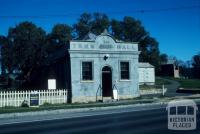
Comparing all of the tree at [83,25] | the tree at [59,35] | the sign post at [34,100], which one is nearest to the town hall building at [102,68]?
the sign post at [34,100]

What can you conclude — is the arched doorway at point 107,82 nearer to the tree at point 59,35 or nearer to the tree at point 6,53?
the tree at point 6,53

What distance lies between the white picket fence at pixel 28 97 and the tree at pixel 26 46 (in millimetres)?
26874

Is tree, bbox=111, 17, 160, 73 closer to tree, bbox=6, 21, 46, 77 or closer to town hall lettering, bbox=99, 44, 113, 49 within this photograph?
tree, bbox=6, 21, 46, 77

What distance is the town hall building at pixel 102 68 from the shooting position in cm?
2942

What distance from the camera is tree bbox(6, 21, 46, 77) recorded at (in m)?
55.3

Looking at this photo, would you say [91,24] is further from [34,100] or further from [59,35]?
[34,100]

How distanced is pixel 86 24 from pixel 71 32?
8.07m

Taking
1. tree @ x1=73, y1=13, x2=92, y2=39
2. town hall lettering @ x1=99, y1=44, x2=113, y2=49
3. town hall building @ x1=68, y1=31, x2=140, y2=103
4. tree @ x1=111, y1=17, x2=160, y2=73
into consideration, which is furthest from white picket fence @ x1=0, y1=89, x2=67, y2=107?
tree @ x1=111, y1=17, x2=160, y2=73

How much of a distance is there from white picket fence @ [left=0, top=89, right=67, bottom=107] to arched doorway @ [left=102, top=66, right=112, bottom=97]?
154 inches

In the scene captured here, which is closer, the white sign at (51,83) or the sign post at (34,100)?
the sign post at (34,100)

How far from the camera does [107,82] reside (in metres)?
31.2

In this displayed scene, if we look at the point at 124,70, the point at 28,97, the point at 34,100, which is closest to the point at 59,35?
the point at 124,70

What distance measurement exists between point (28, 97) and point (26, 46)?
29667 mm

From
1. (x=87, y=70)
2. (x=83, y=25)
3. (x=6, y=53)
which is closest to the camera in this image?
(x=87, y=70)
